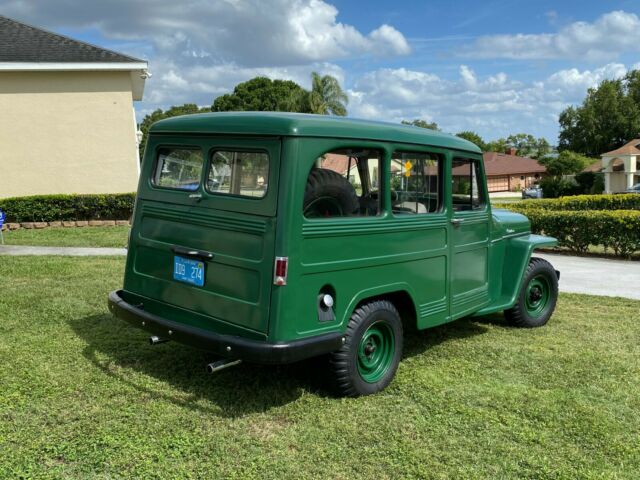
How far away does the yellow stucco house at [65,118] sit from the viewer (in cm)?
1555

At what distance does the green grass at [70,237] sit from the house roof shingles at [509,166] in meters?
58.2

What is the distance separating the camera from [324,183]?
13.8 feet

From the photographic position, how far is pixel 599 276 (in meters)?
9.47

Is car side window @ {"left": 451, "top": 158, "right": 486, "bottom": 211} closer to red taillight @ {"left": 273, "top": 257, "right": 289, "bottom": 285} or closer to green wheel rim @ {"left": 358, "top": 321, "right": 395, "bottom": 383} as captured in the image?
green wheel rim @ {"left": 358, "top": 321, "right": 395, "bottom": 383}

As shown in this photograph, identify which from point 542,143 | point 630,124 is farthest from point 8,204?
point 542,143

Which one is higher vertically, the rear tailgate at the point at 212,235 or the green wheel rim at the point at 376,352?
the rear tailgate at the point at 212,235

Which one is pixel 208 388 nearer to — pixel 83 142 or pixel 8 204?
pixel 8 204

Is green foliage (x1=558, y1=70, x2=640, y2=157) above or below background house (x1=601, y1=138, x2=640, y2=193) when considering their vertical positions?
above

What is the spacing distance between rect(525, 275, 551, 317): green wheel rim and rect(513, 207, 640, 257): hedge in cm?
572

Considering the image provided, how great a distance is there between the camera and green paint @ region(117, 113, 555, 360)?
3.85 meters

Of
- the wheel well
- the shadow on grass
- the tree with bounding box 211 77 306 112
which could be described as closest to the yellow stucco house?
the shadow on grass

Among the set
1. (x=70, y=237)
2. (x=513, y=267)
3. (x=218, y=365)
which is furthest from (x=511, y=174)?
(x=218, y=365)

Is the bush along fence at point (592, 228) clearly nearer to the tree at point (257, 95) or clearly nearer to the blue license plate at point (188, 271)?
the blue license plate at point (188, 271)

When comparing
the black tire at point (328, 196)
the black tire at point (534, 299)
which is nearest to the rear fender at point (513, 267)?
the black tire at point (534, 299)
